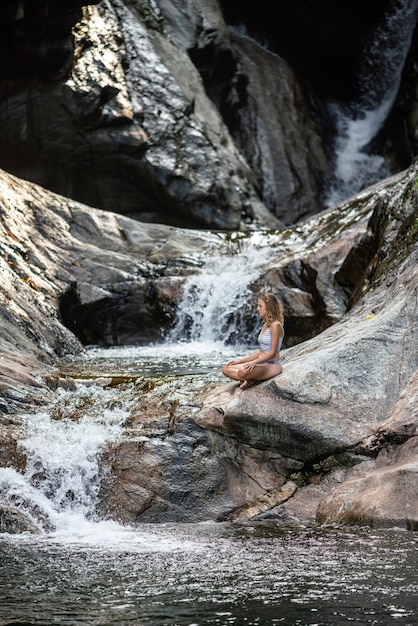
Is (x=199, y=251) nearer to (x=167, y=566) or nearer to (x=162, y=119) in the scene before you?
(x=162, y=119)

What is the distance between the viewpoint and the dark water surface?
4.69 m

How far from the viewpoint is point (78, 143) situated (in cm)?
2141

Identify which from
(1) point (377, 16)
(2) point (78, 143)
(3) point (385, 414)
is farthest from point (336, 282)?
(1) point (377, 16)

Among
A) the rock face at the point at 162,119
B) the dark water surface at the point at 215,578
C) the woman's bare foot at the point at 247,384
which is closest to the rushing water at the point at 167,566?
the dark water surface at the point at 215,578

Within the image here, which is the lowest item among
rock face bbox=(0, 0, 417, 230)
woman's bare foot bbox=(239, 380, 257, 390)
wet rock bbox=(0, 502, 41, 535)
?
wet rock bbox=(0, 502, 41, 535)

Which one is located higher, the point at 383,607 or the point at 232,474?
the point at 232,474

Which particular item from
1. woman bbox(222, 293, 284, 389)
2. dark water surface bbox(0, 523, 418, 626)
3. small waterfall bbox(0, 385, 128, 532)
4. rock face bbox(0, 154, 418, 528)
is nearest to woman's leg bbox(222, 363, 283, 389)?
woman bbox(222, 293, 284, 389)

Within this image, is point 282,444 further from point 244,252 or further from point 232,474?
point 244,252

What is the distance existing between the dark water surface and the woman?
1.88m

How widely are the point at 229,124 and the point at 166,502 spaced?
20.7 meters

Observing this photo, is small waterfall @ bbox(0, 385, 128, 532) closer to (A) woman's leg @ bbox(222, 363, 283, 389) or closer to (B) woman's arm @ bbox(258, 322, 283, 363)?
(A) woman's leg @ bbox(222, 363, 283, 389)

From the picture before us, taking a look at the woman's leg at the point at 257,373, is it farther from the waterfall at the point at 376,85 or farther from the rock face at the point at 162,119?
the waterfall at the point at 376,85

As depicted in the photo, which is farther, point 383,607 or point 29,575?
point 29,575

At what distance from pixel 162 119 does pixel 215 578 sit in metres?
18.4
